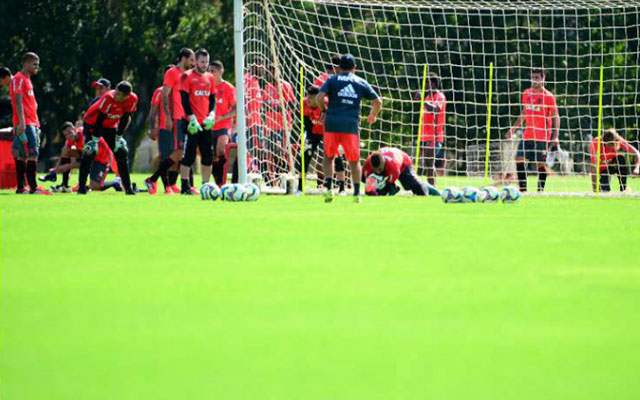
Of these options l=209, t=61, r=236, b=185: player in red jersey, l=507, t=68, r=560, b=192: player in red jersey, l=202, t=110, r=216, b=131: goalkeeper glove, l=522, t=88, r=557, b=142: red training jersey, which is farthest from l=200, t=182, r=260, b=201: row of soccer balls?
l=522, t=88, r=557, b=142: red training jersey

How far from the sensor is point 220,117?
A: 61.2ft

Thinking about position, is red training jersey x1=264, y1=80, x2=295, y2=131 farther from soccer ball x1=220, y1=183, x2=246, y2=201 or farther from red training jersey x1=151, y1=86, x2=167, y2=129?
soccer ball x1=220, y1=183, x2=246, y2=201

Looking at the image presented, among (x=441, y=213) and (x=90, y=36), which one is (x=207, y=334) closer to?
(x=441, y=213)

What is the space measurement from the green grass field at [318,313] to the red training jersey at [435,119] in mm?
11934

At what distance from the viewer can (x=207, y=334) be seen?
4.94m

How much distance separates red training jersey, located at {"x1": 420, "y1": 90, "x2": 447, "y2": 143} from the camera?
868 inches

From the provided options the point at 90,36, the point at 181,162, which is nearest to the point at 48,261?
the point at 181,162

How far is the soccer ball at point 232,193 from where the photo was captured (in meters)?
15.2

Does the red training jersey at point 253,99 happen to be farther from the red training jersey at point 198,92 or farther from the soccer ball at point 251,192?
the soccer ball at point 251,192

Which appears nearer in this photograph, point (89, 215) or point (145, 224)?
point (145, 224)

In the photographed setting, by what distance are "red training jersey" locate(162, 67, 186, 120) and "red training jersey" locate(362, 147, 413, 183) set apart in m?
2.92

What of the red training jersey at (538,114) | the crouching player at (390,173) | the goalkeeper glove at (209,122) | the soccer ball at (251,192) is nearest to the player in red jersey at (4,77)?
the goalkeeper glove at (209,122)

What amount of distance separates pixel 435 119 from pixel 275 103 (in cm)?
498

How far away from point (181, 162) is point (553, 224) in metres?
7.79
